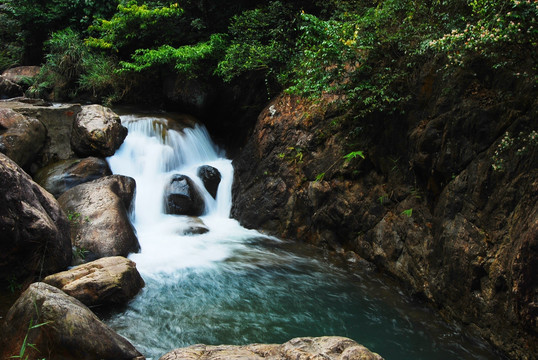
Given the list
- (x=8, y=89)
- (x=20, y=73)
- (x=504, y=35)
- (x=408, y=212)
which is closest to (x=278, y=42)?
(x=408, y=212)

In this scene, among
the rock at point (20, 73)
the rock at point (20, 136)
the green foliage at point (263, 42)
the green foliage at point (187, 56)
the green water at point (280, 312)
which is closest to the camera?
the green water at point (280, 312)

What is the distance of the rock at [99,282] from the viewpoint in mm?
5137

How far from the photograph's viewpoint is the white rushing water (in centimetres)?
722

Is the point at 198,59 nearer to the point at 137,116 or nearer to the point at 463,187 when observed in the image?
the point at 137,116

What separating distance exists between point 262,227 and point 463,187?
4.64m

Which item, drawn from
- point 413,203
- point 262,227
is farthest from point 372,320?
point 262,227

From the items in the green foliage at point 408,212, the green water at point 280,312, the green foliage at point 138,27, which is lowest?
the green water at point 280,312

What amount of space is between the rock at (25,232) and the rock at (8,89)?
10873 mm

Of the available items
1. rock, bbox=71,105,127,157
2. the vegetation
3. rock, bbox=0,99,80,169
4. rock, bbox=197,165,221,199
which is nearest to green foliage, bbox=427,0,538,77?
the vegetation

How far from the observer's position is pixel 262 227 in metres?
8.81

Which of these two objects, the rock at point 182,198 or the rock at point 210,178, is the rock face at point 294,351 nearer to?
the rock at point 182,198

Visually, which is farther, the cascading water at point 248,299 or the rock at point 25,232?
the rock at point 25,232

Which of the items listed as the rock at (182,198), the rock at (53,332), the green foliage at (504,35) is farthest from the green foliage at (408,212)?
the rock at (182,198)

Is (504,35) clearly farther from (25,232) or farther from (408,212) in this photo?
(25,232)
